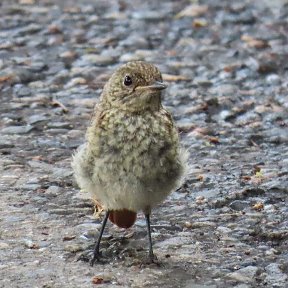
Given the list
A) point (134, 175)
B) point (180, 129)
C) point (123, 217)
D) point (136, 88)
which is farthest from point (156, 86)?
point (180, 129)

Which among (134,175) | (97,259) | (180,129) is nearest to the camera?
(134,175)

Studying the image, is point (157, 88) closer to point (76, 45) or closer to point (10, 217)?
point (10, 217)

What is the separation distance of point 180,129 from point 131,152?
2.80 meters

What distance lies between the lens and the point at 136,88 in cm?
609

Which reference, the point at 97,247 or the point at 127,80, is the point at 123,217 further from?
the point at 127,80

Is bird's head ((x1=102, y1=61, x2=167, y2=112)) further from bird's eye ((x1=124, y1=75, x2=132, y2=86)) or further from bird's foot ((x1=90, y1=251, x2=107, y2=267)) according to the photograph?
bird's foot ((x1=90, y1=251, x2=107, y2=267))

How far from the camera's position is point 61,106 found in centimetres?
918

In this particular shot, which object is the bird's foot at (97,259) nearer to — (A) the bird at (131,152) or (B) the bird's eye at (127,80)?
(A) the bird at (131,152)

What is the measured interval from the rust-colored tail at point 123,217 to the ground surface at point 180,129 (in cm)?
15

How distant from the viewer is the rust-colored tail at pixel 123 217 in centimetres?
611

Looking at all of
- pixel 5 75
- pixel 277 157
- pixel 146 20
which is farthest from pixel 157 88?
pixel 146 20

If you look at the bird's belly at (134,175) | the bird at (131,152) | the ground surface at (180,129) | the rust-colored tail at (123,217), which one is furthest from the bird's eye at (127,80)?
the ground surface at (180,129)

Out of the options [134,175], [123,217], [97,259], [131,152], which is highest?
[131,152]

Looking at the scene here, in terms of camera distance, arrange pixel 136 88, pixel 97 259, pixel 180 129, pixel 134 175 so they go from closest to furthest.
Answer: pixel 134 175 < pixel 97 259 < pixel 136 88 < pixel 180 129
